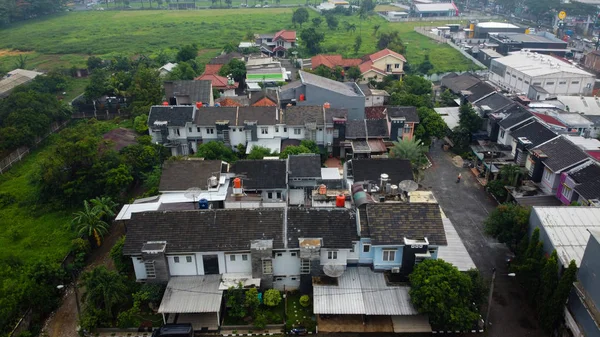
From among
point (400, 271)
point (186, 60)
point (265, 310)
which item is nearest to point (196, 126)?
point (265, 310)

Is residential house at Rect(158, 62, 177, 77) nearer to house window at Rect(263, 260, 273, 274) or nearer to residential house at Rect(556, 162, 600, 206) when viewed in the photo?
house window at Rect(263, 260, 273, 274)

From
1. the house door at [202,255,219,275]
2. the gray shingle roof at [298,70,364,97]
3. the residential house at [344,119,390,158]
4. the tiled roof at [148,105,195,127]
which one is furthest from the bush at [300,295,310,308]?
the gray shingle roof at [298,70,364,97]

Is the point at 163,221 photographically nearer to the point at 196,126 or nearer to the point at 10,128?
the point at 196,126

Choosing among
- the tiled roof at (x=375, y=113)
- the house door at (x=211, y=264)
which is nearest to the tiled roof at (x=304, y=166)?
the house door at (x=211, y=264)

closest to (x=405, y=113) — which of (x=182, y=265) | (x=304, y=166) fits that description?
(x=304, y=166)

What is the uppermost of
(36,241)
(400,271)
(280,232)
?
(280,232)

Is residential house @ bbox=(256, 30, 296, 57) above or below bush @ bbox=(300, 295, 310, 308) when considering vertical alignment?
above
